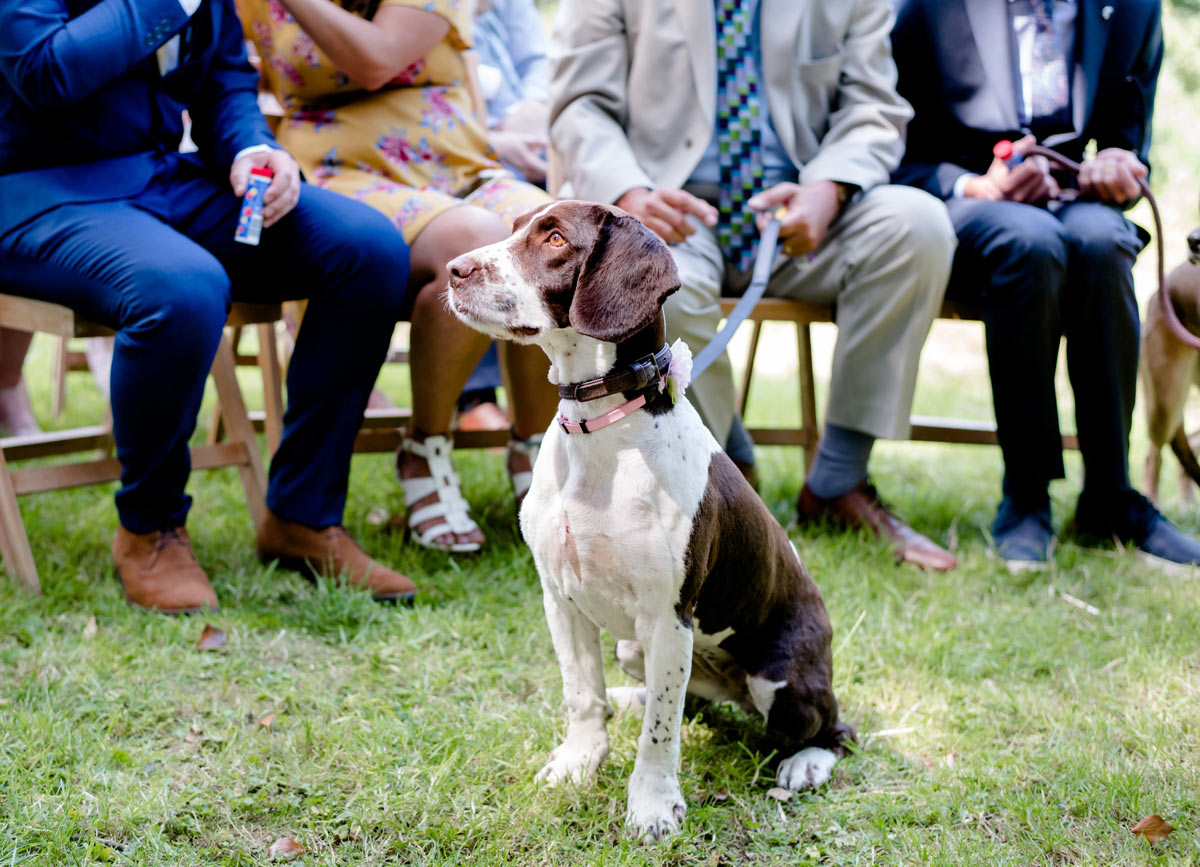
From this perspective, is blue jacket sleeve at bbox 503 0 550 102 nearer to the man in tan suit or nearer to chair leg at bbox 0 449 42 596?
the man in tan suit

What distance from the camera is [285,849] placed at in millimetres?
1681

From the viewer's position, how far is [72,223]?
2438mm

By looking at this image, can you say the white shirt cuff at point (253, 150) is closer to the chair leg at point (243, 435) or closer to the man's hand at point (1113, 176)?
the chair leg at point (243, 435)

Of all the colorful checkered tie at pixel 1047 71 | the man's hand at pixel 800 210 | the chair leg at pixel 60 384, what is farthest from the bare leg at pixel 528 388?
the chair leg at pixel 60 384

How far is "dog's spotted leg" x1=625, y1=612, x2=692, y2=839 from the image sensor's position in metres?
1.74

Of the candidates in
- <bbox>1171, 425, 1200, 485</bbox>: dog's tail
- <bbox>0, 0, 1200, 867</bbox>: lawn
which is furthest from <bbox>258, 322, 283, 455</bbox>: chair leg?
Result: <bbox>1171, 425, 1200, 485</bbox>: dog's tail

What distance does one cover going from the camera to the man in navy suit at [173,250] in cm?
237

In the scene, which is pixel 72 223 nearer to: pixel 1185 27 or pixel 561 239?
pixel 561 239

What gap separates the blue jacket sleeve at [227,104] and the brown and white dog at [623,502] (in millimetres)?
1345

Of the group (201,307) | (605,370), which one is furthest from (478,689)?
(201,307)

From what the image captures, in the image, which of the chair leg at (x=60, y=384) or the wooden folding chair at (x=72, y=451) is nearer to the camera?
the wooden folding chair at (x=72, y=451)

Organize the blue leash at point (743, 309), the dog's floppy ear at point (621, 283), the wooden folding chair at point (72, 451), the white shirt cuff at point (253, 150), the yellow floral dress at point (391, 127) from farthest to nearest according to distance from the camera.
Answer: the yellow floral dress at point (391, 127)
the white shirt cuff at point (253, 150)
the wooden folding chair at point (72, 451)
the blue leash at point (743, 309)
the dog's floppy ear at point (621, 283)

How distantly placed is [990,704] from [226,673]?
168 centimetres

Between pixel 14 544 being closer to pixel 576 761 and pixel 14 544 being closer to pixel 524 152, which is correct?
pixel 576 761
